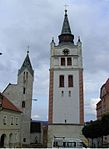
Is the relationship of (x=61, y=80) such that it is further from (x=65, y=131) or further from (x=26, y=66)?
(x=26, y=66)

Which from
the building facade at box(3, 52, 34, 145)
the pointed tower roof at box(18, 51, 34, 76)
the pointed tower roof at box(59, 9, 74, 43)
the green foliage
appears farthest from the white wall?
the pointed tower roof at box(18, 51, 34, 76)

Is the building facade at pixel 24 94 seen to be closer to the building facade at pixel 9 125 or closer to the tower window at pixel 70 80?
the building facade at pixel 9 125

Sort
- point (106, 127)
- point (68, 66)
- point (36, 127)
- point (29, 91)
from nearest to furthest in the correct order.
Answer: point (106, 127), point (68, 66), point (29, 91), point (36, 127)

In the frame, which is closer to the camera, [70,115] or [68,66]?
[70,115]

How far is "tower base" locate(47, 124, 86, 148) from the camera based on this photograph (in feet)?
174

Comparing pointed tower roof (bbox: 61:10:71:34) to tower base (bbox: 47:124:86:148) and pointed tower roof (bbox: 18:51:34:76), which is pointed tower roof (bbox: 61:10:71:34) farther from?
tower base (bbox: 47:124:86:148)

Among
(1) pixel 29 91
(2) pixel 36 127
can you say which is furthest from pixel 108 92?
(2) pixel 36 127

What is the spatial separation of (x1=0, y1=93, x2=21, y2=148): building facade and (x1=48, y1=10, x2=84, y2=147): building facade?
7.74m

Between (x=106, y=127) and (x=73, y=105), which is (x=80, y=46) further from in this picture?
(x=106, y=127)

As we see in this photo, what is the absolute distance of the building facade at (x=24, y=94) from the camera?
6291 centimetres

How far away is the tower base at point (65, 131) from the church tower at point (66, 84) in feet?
2.61

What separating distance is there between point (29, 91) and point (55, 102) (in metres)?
13.5

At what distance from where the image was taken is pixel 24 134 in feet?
204

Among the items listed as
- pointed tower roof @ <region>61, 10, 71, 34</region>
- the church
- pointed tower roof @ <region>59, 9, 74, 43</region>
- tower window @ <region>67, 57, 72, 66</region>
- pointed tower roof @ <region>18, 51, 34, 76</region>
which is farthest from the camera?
pointed tower roof @ <region>18, 51, 34, 76</region>
